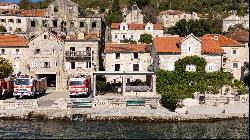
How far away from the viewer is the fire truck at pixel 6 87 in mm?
57584

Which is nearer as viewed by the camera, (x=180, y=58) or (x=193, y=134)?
(x=193, y=134)

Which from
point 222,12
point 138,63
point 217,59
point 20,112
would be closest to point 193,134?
point 20,112

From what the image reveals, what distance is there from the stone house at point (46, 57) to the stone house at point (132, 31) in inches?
1411

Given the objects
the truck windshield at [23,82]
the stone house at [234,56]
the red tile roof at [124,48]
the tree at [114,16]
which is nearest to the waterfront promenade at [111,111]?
the truck windshield at [23,82]

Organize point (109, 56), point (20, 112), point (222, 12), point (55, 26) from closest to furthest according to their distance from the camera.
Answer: point (20, 112) < point (109, 56) < point (55, 26) < point (222, 12)

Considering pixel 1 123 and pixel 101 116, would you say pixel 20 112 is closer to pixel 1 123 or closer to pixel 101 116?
pixel 1 123

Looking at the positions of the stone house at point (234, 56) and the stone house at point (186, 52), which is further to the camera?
the stone house at point (234, 56)

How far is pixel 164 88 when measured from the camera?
58156 mm

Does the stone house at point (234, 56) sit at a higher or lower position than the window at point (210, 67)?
higher

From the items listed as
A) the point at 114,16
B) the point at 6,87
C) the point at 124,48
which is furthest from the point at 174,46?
the point at 114,16

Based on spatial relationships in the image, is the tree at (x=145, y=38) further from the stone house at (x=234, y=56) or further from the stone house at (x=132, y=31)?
the stone house at (x=234, y=56)

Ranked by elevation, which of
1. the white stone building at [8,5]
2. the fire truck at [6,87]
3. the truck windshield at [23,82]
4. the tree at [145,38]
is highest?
the white stone building at [8,5]

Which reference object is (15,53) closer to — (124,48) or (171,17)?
(124,48)

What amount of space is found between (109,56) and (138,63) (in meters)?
4.10
